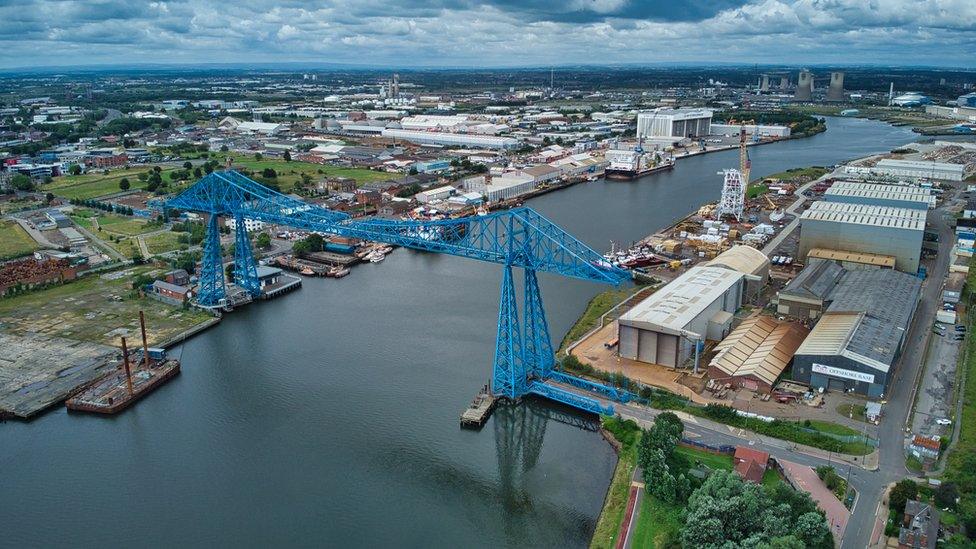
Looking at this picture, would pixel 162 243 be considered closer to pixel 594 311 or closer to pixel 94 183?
pixel 94 183

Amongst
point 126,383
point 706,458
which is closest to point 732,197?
point 706,458

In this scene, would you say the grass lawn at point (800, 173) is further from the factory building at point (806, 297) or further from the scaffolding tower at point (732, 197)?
the factory building at point (806, 297)

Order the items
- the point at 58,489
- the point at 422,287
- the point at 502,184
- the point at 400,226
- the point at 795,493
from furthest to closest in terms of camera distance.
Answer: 1. the point at 502,184
2. the point at 422,287
3. the point at 400,226
4. the point at 58,489
5. the point at 795,493

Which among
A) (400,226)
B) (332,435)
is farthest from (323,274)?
(332,435)

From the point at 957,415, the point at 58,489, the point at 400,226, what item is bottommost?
the point at 58,489

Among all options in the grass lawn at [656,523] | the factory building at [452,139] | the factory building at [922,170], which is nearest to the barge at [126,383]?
the grass lawn at [656,523]

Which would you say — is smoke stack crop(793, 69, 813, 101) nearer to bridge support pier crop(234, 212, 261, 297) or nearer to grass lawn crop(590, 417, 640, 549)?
bridge support pier crop(234, 212, 261, 297)

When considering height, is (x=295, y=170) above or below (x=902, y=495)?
above

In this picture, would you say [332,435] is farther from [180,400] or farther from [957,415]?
[957,415]
